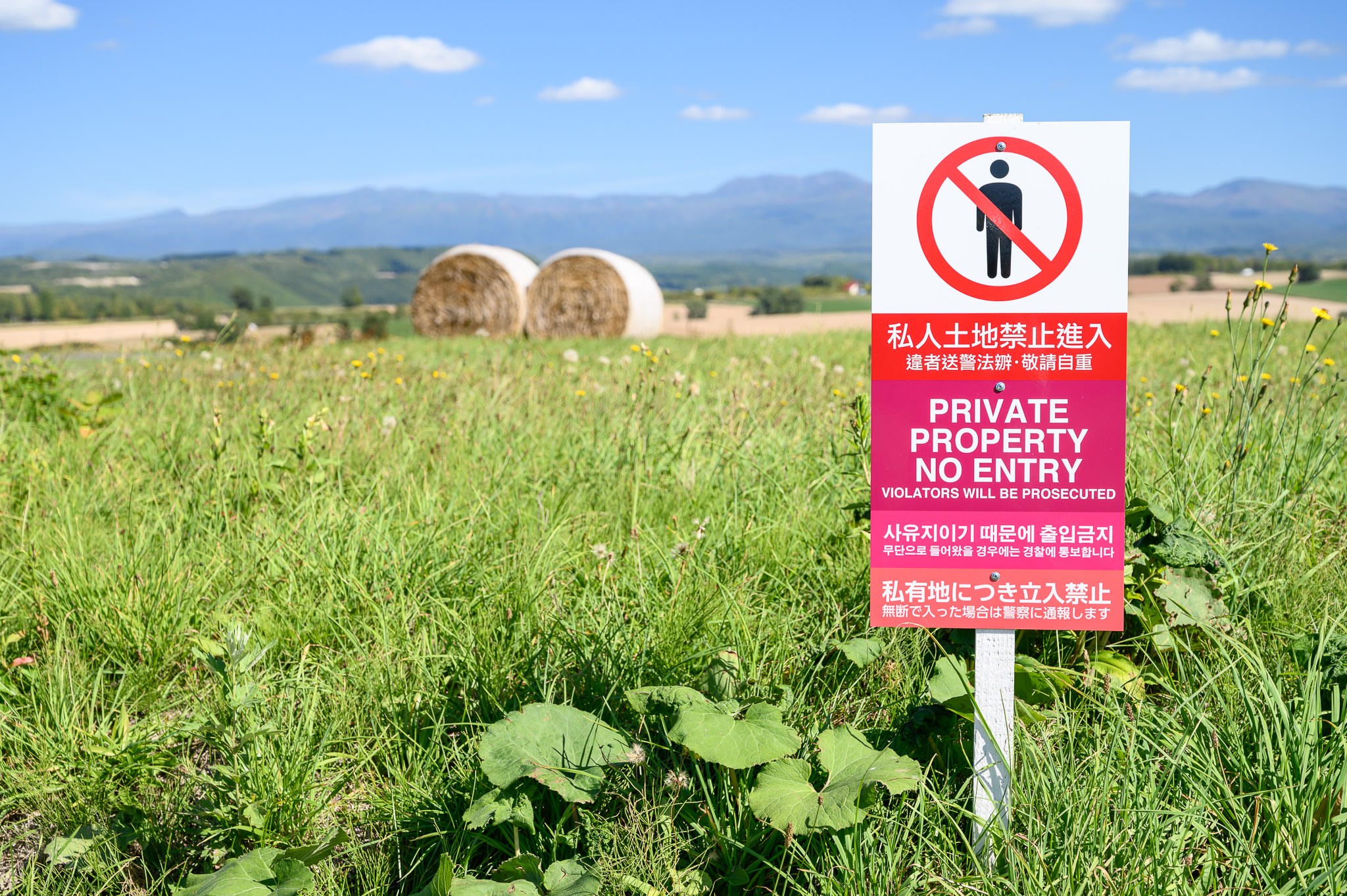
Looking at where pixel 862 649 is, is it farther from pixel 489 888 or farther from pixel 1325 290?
pixel 1325 290

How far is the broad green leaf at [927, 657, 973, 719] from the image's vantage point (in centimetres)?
211

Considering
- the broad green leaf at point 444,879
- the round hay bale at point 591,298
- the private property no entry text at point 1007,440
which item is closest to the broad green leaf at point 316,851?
the broad green leaf at point 444,879

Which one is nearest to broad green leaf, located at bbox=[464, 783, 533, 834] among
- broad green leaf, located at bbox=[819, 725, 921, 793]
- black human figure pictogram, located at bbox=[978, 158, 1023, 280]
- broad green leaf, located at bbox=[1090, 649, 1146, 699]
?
broad green leaf, located at bbox=[819, 725, 921, 793]

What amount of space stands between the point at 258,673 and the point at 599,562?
39.8 inches

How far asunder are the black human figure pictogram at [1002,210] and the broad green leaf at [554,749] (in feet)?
4.33

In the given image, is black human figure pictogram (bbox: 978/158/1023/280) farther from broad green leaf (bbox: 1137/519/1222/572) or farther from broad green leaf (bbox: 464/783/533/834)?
broad green leaf (bbox: 464/783/533/834)

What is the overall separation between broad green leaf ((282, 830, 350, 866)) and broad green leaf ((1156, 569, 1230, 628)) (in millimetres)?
2023

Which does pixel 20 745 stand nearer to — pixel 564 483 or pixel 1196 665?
pixel 564 483

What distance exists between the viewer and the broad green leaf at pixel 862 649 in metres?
2.35

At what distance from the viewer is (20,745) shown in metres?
2.40

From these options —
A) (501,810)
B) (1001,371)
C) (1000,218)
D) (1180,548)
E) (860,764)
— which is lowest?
(501,810)

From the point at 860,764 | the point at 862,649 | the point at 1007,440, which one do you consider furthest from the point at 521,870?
the point at 1007,440

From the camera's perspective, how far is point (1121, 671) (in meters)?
2.43

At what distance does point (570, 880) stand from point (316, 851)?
0.52 metres
